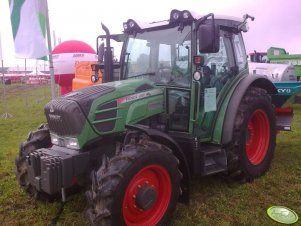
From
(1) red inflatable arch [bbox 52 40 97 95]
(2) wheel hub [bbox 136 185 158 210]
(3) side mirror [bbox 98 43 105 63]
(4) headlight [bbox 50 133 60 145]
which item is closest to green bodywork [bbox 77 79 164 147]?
(4) headlight [bbox 50 133 60 145]

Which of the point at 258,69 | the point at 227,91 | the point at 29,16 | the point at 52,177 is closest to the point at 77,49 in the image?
the point at 29,16

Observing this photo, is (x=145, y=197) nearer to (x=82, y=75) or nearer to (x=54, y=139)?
(x=54, y=139)

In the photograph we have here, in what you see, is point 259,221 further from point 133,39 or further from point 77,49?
point 77,49

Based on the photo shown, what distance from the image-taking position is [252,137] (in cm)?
518

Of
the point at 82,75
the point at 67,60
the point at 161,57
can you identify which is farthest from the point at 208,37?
the point at 67,60

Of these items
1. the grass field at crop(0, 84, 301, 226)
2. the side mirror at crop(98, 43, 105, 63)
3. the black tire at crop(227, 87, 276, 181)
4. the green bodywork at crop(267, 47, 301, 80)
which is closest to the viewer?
the grass field at crop(0, 84, 301, 226)

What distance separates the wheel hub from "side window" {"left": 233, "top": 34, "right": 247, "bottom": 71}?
8.06 ft

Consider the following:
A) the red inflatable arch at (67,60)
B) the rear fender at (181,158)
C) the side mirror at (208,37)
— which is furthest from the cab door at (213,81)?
the red inflatable arch at (67,60)

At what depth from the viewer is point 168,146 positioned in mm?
3801

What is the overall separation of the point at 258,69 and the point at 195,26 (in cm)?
847

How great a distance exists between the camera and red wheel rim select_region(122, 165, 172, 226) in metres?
3.36

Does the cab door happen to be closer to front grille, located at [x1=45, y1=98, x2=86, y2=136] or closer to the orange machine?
front grille, located at [x1=45, y1=98, x2=86, y2=136]

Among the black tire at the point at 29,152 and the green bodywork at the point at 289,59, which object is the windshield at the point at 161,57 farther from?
the green bodywork at the point at 289,59

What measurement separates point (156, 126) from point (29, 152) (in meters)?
1.56
